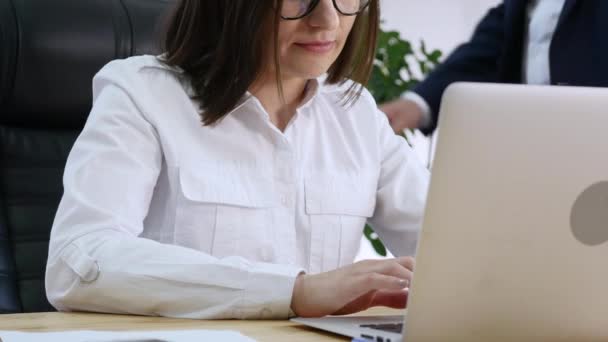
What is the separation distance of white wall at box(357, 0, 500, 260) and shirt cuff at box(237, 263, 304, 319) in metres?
2.73

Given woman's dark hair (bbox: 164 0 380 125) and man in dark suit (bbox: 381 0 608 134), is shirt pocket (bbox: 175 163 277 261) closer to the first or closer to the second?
woman's dark hair (bbox: 164 0 380 125)

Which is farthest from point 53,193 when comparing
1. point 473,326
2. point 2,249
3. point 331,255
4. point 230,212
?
point 473,326

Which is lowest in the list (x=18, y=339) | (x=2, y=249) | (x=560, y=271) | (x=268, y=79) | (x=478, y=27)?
(x=2, y=249)

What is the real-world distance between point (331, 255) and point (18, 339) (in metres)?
0.73

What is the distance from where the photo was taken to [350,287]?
3.62ft

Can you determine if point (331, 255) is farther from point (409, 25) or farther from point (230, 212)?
point (409, 25)

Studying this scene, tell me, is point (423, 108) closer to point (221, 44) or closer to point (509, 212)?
point (221, 44)

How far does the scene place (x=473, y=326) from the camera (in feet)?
2.78

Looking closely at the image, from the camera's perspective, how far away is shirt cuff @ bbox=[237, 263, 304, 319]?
113 cm

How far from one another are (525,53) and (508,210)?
1.26 m

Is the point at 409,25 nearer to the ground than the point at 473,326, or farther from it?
farther from it

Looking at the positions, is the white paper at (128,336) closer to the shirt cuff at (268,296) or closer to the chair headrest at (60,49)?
the shirt cuff at (268,296)

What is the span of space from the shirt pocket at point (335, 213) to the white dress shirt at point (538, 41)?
36cm

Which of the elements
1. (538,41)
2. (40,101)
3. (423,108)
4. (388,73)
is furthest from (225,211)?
(388,73)
